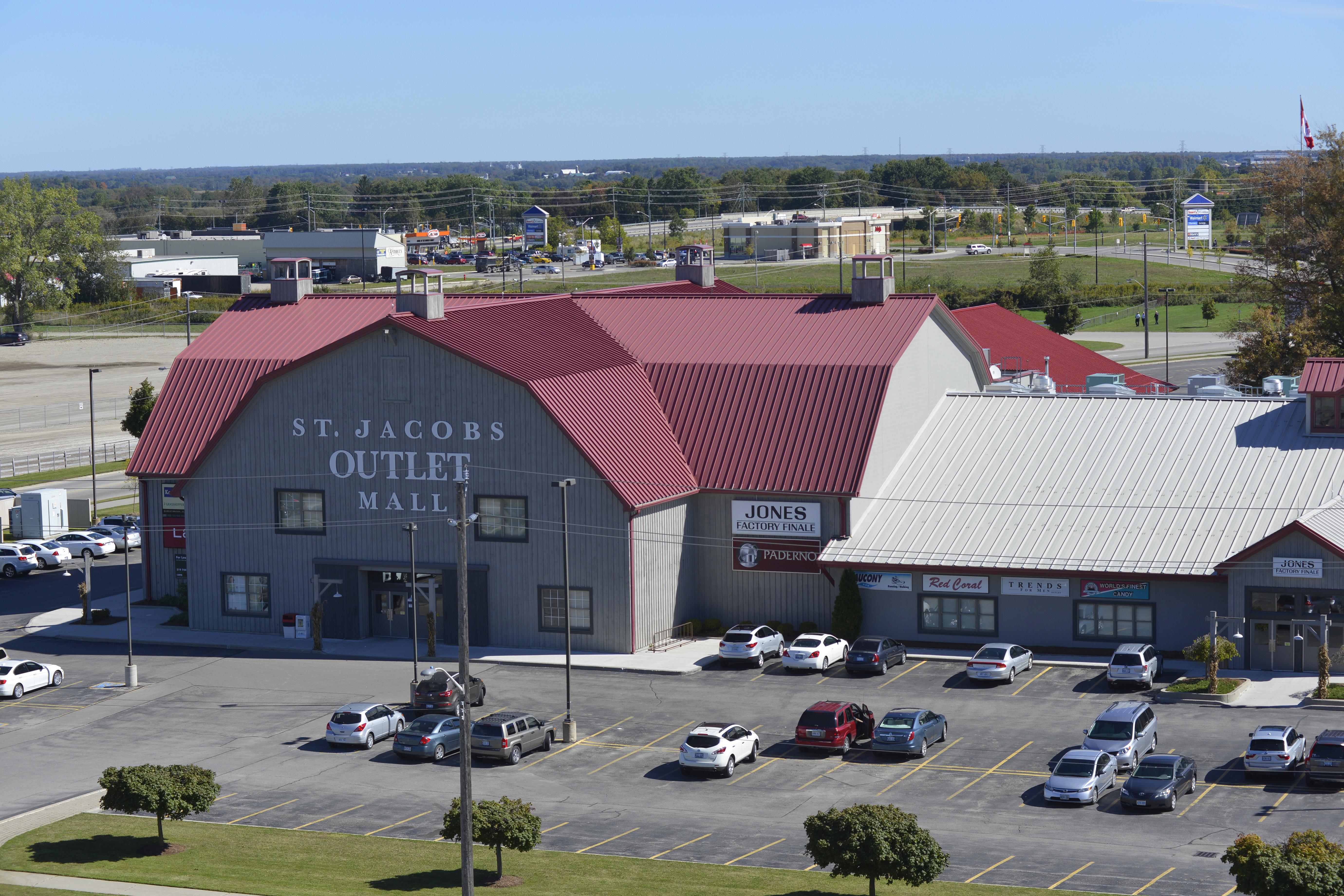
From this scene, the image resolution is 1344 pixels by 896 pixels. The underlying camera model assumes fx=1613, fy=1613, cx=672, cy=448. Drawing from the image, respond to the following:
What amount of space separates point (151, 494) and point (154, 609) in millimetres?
5269

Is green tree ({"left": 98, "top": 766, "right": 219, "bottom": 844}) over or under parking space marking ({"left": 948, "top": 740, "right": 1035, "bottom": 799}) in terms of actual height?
over

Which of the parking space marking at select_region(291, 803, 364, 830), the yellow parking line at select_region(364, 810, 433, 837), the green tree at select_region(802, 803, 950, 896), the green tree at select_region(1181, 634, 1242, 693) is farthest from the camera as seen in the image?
the green tree at select_region(1181, 634, 1242, 693)

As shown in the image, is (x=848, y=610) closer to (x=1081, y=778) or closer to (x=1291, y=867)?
(x=1081, y=778)

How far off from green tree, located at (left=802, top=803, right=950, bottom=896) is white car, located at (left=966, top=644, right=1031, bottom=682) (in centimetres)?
2201

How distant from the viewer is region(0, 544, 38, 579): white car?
3236 inches

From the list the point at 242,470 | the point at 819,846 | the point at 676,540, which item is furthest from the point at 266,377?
the point at 819,846

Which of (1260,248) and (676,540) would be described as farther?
(1260,248)

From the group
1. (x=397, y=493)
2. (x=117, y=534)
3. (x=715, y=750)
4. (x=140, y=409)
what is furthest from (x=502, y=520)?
(x=140, y=409)

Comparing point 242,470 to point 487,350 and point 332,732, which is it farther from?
point 332,732

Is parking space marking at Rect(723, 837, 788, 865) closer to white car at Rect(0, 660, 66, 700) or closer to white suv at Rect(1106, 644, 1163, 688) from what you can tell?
white suv at Rect(1106, 644, 1163, 688)

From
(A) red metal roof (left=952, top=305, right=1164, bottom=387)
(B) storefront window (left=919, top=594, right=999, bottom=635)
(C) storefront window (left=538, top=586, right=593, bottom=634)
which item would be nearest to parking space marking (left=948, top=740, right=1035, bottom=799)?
(B) storefront window (left=919, top=594, right=999, bottom=635)

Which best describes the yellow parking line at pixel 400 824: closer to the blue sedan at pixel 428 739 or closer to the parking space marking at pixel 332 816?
the parking space marking at pixel 332 816

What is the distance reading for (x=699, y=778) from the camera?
4797cm

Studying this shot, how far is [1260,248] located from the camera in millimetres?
116562
